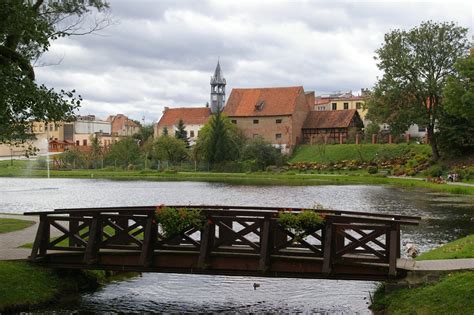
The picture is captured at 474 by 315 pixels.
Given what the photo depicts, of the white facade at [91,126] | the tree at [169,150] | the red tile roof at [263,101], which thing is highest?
the red tile roof at [263,101]

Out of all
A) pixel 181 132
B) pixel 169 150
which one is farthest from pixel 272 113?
pixel 181 132

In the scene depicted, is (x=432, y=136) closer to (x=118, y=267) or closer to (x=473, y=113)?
(x=473, y=113)

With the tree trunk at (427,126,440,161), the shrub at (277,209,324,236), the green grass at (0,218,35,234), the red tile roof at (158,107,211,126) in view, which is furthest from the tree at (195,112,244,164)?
Result: the shrub at (277,209,324,236)

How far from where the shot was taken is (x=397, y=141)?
84000 mm

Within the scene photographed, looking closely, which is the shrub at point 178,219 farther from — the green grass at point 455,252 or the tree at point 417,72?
the tree at point 417,72

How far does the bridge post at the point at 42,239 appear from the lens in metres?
15.9

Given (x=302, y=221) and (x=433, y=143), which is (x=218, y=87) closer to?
(x=433, y=143)

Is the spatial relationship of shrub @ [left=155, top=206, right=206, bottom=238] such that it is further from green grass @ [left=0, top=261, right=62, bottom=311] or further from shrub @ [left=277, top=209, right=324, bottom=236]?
green grass @ [left=0, top=261, right=62, bottom=311]

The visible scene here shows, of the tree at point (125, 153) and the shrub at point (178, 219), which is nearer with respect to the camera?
the shrub at point (178, 219)

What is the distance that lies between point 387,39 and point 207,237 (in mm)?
58306

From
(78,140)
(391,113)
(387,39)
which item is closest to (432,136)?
(391,113)

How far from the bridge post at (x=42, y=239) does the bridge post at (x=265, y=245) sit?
584 centimetres

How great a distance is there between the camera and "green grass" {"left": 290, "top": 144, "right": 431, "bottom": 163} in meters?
77.1

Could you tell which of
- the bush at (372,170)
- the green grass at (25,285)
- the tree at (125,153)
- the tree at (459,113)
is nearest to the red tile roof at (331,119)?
the bush at (372,170)
